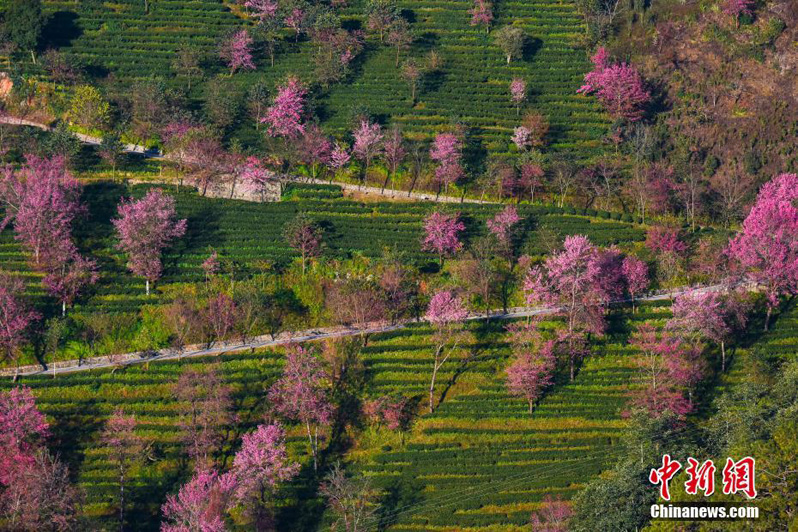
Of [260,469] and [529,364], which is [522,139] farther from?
[260,469]

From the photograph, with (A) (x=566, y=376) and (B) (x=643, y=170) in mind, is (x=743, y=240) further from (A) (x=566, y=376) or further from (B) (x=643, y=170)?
(A) (x=566, y=376)

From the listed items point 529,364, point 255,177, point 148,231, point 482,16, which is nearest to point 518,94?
point 482,16

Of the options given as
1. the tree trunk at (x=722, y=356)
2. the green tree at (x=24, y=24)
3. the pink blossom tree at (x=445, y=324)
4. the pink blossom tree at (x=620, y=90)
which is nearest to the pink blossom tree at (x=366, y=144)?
the pink blossom tree at (x=445, y=324)

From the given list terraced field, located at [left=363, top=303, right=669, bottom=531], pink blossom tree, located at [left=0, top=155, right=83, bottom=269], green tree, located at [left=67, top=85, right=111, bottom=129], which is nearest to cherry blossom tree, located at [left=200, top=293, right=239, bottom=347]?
terraced field, located at [left=363, top=303, right=669, bottom=531]

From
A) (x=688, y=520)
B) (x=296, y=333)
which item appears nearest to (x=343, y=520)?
(x=296, y=333)

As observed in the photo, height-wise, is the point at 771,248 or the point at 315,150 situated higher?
the point at 315,150

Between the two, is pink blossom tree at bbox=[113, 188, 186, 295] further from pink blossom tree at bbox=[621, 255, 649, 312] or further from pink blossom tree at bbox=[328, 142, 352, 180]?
pink blossom tree at bbox=[621, 255, 649, 312]

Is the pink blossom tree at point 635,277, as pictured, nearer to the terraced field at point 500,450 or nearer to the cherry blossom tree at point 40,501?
the terraced field at point 500,450
